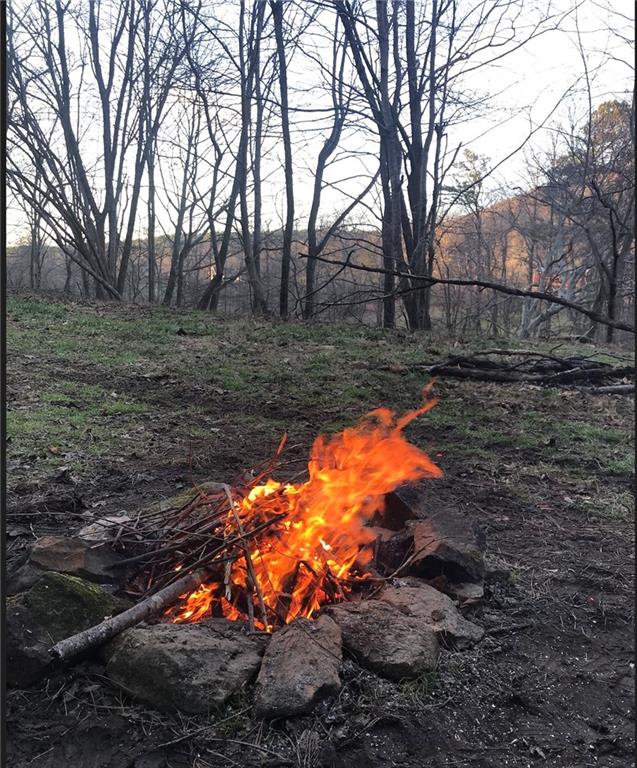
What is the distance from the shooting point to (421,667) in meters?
1.58

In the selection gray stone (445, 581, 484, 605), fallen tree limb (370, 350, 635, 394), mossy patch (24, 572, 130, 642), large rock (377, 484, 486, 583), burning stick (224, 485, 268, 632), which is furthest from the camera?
fallen tree limb (370, 350, 635, 394)

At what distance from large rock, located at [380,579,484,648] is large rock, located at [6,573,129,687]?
958mm

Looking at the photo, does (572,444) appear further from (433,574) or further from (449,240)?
(433,574)

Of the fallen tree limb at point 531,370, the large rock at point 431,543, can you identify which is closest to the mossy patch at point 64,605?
the large rock at point 431,543

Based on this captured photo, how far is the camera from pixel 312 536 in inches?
86.3

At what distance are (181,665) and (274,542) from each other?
2.40 ft

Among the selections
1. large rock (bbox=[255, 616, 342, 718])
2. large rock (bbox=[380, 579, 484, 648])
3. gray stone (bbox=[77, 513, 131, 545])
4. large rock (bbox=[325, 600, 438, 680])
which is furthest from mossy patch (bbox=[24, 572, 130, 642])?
large rock (bbox=[380, 579, 484, 648])

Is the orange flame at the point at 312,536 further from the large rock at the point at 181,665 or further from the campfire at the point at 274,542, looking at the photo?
the large rock at the point at 181,665

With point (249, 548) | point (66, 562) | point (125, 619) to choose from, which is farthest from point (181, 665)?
point (66, 562)

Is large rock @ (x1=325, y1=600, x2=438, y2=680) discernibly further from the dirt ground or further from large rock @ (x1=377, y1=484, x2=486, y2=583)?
large rock @ (x1=377, y1=484, x2=486, y2=583)

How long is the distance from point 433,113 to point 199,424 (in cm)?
295

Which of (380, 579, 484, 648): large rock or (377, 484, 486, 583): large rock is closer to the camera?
(380, 579, 484, 648): large rock

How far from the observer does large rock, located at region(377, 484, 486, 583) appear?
2.09 m

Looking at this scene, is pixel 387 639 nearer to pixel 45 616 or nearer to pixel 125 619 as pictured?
pixel 125 619
